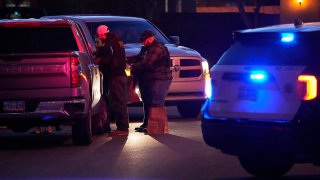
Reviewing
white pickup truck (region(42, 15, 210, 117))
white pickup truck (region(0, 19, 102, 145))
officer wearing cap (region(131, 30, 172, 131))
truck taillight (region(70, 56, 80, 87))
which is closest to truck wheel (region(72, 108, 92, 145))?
white pickup truck (region(0, 19, 102, 145))

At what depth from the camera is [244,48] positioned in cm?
1080

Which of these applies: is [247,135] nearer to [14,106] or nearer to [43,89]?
[43,89]

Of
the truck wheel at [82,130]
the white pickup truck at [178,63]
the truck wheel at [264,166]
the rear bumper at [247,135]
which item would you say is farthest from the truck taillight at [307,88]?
the white pickup truck at [178,63]

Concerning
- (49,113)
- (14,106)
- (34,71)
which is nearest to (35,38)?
(34,71)

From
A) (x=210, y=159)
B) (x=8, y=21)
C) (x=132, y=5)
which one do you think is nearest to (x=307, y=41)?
(x=210, y=159)

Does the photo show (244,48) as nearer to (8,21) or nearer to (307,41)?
(307,41)

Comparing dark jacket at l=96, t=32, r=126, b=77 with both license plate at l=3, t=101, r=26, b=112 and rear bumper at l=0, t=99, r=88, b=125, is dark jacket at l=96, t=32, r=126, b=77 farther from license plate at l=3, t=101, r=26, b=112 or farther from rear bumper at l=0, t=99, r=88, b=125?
license plate at l=3, t=101, r=26, b=112

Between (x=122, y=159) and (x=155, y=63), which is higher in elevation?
(x=155, y=63)

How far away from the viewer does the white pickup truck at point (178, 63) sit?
19.5 metres

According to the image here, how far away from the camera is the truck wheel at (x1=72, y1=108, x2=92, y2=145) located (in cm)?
1510

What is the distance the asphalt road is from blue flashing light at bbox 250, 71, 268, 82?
1.64 metres

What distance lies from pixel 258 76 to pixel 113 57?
267 inches

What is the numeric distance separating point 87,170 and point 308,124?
11.5 feet

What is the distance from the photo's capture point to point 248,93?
10.5m
